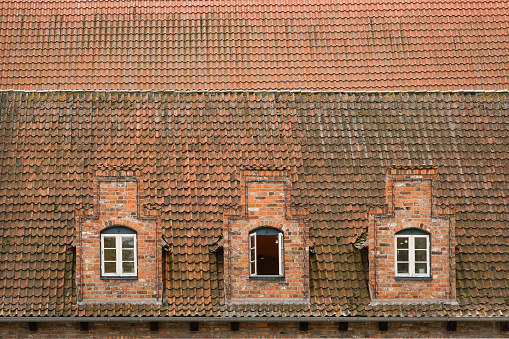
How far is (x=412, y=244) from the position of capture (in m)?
12.8

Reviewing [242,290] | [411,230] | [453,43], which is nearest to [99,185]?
[242,290]

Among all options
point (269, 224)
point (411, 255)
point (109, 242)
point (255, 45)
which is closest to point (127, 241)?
point (109, 242)

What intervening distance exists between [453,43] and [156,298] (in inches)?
446

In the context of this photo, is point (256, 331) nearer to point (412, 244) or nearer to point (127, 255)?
point (127, 255)

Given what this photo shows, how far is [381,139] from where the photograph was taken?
49.3 feet

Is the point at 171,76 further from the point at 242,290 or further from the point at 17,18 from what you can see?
the point at 242,290

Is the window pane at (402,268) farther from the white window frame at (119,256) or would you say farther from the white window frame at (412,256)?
the white window frame at (119,256)

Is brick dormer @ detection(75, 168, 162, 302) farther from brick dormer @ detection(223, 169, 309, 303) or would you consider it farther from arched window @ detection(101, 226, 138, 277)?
brick dormer @ detection(223, 169, 309, 303)

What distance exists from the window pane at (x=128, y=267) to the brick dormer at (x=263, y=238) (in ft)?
5.35

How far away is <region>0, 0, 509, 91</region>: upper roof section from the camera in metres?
18.8

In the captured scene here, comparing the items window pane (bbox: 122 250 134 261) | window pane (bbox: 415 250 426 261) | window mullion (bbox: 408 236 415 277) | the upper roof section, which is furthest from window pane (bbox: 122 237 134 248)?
the upper roof section

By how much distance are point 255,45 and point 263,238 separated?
314 inches

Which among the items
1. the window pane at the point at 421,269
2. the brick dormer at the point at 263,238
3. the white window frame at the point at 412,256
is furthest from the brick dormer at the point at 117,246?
the window pane at the point at 421,269

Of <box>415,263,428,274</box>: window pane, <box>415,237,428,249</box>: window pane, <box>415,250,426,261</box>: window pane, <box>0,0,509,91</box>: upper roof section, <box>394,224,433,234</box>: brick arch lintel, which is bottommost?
<box>415,263,428,274</box>: window pane
